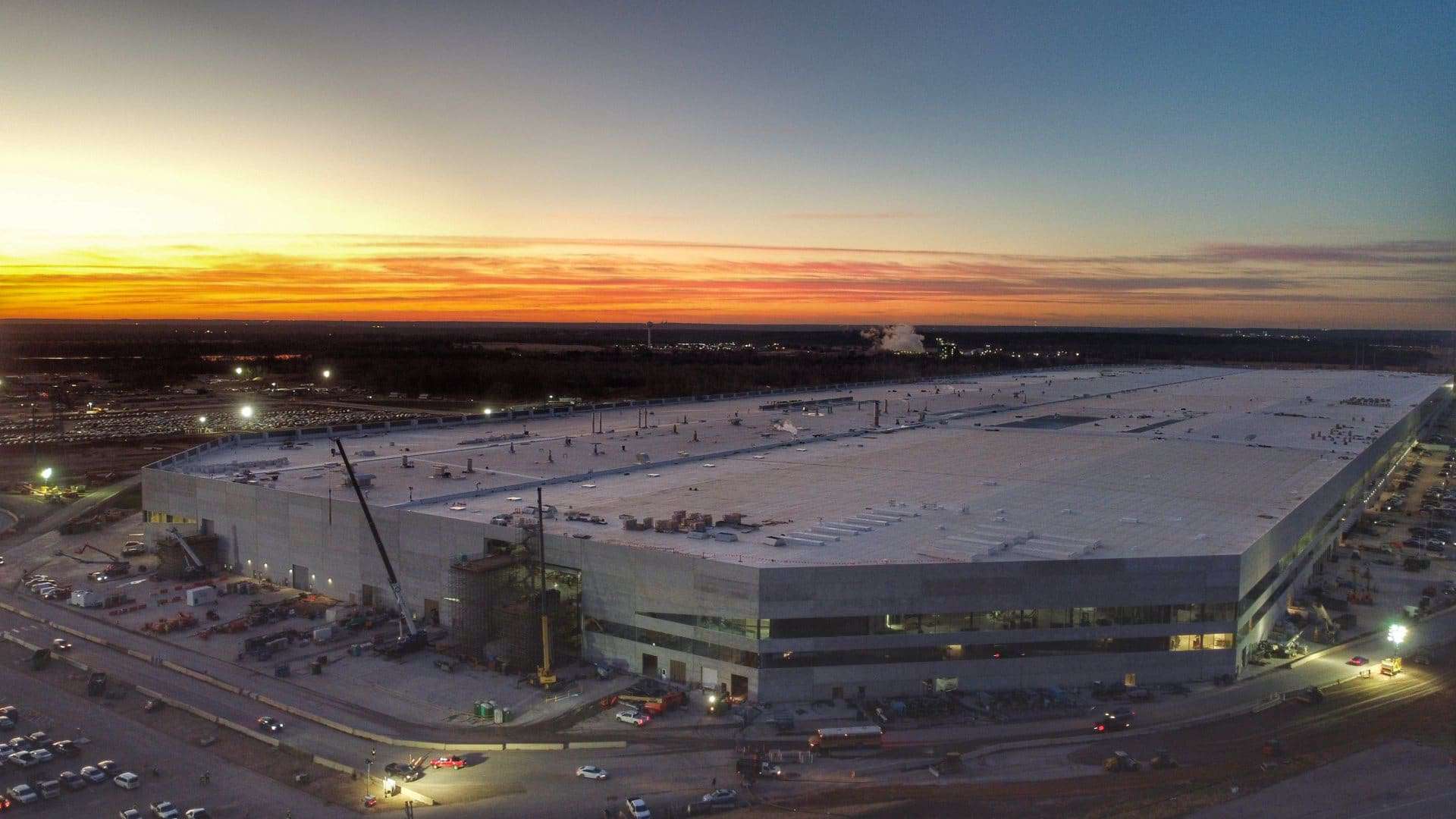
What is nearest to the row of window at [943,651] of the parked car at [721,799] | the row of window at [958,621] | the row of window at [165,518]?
the row of window at [958,621]

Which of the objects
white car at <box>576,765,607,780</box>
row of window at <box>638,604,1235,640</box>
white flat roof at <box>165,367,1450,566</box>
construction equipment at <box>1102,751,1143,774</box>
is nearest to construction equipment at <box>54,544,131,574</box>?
white flat roof at <box>165,367,1450,566</box>

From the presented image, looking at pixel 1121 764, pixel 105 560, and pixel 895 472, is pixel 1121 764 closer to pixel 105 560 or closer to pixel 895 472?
pixel 895 472

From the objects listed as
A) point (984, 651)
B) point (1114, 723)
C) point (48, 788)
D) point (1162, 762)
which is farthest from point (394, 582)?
point (1162, 762)

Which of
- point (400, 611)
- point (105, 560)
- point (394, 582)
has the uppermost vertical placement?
point (394, 582)

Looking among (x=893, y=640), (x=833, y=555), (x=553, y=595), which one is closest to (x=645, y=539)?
(x=553, y=595)

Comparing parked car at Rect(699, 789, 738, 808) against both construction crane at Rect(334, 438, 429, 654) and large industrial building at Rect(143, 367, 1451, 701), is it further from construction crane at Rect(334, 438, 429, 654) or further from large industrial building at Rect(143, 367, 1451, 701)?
construction crane at Rect(334, 438, 429, 654)

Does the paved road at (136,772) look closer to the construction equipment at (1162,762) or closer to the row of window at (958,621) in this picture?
the row of window at (958,621)
